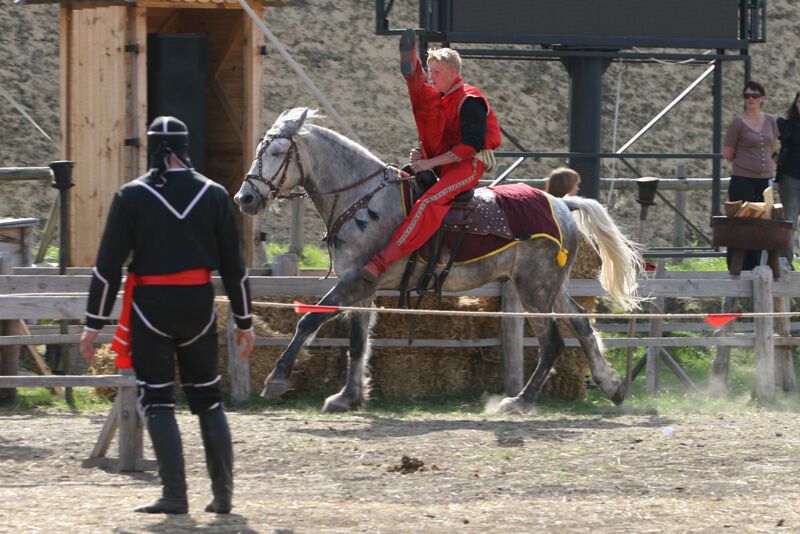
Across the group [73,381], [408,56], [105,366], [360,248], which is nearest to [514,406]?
[360,248]

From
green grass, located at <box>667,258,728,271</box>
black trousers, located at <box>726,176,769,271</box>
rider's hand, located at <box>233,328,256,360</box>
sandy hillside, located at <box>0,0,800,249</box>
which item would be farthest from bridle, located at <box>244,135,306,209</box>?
sandy hillside, located at <box>0,0,800,249</box>

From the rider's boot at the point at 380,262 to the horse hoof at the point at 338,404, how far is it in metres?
0.89

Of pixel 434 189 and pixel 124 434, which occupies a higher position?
pixel 434 189

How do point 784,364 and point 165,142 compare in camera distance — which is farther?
point 784,364

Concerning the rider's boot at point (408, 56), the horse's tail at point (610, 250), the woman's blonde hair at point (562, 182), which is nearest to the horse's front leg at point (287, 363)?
the rider's boot at point (408, 56)

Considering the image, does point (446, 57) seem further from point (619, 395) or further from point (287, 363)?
point (619, 395)

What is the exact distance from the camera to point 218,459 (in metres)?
6.80

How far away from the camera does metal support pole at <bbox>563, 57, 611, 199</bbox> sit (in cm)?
1401

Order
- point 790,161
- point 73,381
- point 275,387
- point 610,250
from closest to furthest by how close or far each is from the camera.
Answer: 1. point 73,381
2. point 275,387
3. point 610,250
4. point 790,161

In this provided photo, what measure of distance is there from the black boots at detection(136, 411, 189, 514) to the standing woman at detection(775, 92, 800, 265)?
8457 millimetres

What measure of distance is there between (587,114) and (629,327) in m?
2.64

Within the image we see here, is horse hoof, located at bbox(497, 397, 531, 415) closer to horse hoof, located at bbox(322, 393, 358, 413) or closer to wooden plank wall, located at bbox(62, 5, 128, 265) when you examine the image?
horse hoof, located at bbox(322, 393, 358, 413)

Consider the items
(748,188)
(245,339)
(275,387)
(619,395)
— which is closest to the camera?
(245,339)

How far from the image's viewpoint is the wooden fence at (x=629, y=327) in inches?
429
